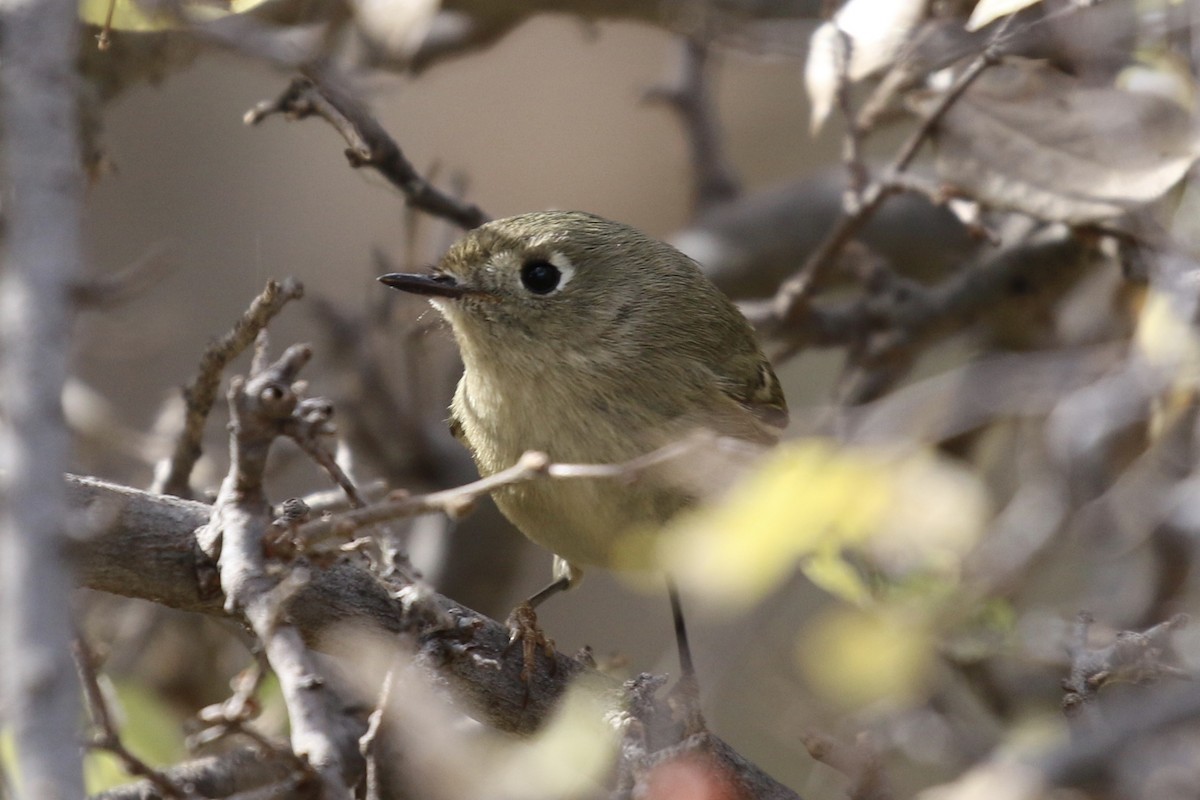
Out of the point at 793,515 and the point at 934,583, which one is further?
the point at 934,583

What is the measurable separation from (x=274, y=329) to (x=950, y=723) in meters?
1.76

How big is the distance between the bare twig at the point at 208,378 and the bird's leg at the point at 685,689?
1.64 feet

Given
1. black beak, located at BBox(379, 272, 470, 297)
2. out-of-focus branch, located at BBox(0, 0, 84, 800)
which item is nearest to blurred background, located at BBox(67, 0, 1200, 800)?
black beak, located at BBox(379, 272, 470, 297)

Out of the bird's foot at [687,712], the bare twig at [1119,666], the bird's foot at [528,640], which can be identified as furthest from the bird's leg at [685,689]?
the bare twig at [1119,666]

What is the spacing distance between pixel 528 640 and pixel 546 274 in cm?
59

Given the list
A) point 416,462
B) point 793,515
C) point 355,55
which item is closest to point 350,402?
point 416,462

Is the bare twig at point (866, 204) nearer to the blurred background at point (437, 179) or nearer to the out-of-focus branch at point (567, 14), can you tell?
the out-of-focus branch at point (567, 14)

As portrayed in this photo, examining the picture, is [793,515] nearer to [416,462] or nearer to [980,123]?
[980,123]

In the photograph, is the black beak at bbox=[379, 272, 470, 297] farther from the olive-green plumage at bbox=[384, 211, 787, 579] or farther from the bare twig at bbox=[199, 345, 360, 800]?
the bare twig at bbox=[199, 345, 360, 800]

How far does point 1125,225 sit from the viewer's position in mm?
1688

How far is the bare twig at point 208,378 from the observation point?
1.04 m

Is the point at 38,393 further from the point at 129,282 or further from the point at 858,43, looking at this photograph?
the point at 858,43

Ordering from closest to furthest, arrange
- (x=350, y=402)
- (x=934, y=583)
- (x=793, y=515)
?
(x=793, y=515) → (x=934, y=583) → (x=350, y=402)

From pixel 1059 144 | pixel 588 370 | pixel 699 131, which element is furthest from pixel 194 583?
pixel 699 131
